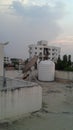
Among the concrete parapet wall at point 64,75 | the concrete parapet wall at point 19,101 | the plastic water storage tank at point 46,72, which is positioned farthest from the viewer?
the plastic water storage tank at point 46,72

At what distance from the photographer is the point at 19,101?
12492 millimetres

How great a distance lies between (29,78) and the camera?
31.2 metres

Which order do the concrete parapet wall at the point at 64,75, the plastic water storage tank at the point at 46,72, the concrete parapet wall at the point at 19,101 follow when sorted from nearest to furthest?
1. the concrete parapet wall at the point at 19,101
2. the concrete parapet wall at the point at 64,75
3. the plastic water storage tank at the point at 46,72

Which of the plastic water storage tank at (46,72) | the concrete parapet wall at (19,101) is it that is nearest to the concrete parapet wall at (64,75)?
the plastic water storage tank at (46,72)

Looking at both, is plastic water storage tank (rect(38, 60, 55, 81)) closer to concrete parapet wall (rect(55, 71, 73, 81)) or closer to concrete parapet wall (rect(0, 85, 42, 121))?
concrete parapet wall (rect(55, 71, 73, 81))

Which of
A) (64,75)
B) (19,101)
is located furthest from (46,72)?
(19,101)

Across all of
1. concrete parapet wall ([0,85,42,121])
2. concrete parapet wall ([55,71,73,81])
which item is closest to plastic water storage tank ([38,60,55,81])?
concrete parapet wall ([55,71,73,81])

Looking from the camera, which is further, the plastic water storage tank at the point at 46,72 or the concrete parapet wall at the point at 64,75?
the plastic water storage tank at the point at 46,72

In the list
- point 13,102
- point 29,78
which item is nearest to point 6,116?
point 13,102

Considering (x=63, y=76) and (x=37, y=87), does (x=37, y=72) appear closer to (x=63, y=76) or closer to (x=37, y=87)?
(x=63, y=76)

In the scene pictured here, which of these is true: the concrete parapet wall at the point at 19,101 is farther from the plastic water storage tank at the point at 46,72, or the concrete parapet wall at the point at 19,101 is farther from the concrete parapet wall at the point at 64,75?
the plastic water storage tank at the point at 46,72

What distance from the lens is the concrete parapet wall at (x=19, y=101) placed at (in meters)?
11.7

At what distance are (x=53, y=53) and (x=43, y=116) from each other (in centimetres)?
9160

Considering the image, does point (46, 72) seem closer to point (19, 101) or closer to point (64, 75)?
point (64, 75)
